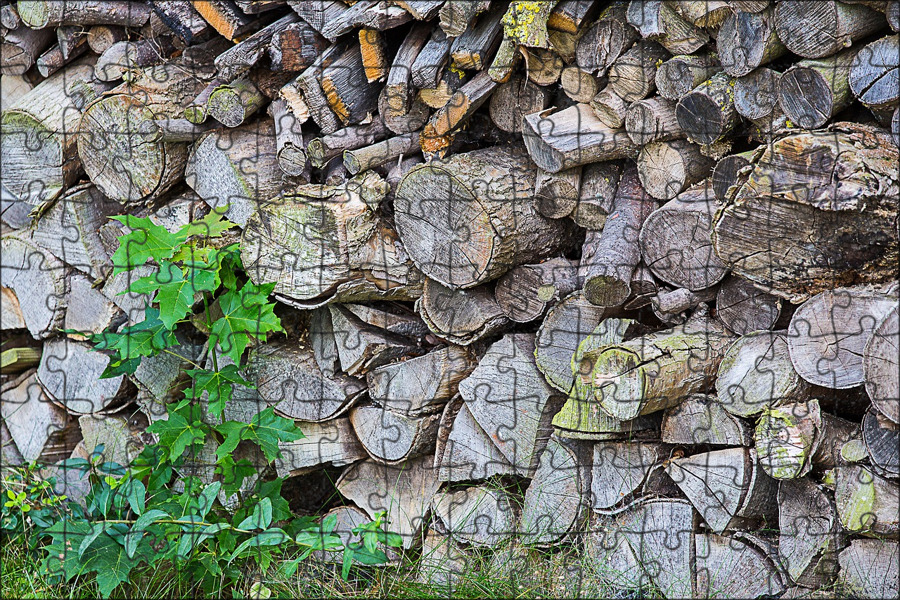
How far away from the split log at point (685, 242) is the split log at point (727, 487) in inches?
17.0

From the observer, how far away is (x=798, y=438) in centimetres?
190

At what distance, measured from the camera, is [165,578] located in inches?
97.4

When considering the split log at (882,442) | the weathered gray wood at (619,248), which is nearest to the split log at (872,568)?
the split log at (882,442)

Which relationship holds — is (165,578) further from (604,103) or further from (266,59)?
(604,103)

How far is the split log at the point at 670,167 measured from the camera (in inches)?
82.1

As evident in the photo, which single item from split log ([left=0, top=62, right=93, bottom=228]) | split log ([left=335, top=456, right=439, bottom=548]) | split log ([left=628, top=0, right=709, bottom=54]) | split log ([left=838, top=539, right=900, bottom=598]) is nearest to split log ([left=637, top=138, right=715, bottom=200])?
split log ([left=628, top=0, right=709, bottom=54])

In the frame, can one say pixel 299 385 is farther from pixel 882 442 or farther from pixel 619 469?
pixel 882 442

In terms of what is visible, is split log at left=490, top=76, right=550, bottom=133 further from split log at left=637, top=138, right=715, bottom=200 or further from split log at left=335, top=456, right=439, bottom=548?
split log at left=335, top=456, right=439, bottom=548

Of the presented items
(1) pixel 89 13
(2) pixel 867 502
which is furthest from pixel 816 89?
(1) pixel 89 13

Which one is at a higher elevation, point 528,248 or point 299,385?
point 528,248

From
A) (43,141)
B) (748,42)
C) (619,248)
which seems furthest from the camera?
(43,141)

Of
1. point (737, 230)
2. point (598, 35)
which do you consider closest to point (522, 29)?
point (598, 35)

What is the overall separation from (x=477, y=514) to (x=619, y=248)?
91 centimetres

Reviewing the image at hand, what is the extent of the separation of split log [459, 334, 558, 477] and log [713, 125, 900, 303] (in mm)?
655
